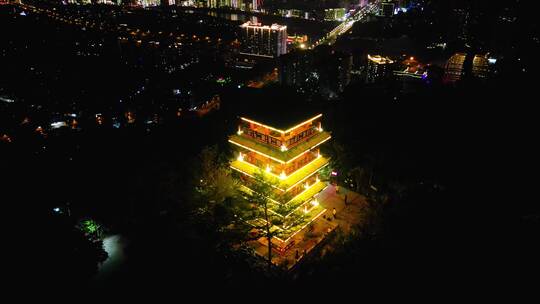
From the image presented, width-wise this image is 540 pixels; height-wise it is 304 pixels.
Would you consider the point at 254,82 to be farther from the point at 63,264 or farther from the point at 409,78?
the point at 63,264

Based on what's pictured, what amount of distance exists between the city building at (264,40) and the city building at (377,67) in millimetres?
26959

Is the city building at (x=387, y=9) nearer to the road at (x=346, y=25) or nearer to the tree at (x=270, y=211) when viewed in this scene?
the road at (x=346, y=25)

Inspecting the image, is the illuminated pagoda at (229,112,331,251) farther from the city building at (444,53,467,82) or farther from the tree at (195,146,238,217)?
the city building at (444,53,467,82)

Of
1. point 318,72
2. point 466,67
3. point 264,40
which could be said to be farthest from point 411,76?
point 264,40

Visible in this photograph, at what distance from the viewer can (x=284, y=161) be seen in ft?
55.5

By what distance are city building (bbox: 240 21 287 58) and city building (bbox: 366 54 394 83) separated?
88.4ft

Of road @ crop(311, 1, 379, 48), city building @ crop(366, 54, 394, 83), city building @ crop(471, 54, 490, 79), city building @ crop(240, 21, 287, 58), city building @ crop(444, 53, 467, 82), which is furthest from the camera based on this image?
road @ crop(311, 1, 379, 48)

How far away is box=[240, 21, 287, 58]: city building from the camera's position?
73188 mm

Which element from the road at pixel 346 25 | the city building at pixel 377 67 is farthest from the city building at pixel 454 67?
the road at pixel 346 25

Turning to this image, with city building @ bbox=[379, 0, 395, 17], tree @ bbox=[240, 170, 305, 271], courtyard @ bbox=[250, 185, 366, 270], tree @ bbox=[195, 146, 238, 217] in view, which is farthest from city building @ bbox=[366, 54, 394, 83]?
city building @ bbox=[379, 0, 395, 17]

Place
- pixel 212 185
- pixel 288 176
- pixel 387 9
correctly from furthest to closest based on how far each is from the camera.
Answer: pixel 387 9 < pixel 212 185 < pixel 288 176

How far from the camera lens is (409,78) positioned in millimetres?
42188

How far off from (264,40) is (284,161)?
6160 centimetres

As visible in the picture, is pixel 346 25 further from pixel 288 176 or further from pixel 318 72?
pixel 288 176
